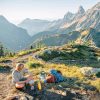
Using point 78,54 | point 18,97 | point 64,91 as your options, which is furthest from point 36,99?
point 78,54

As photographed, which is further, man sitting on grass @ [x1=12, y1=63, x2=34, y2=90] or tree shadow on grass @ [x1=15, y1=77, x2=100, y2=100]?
man sitting on grass @ [x1=12, y1=63, x2=34, y2=90]

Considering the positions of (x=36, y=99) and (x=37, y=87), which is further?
(x=37, y=87)

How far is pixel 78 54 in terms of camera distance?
7362cm

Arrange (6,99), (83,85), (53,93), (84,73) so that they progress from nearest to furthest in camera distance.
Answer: (6,99) → (53,93) → (83,85) → (84,73)

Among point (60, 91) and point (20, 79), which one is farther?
point (20, 79)

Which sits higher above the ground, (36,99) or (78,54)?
(78,54)

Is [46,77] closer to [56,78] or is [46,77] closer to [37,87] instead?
[56,78]

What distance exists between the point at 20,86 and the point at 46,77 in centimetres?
382

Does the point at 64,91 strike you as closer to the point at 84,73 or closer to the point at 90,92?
the point at 90,92

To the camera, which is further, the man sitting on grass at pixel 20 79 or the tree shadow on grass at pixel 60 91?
the man sitting on grass at pixel 20 79

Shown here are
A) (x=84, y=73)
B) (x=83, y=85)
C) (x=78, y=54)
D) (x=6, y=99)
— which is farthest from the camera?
(x=78, y=54)

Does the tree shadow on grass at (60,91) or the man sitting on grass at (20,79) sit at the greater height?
the man sitting on grass at (20,79)

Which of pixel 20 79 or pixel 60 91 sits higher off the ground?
pixel 20 79

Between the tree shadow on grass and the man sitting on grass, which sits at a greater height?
the man sitting on grass
